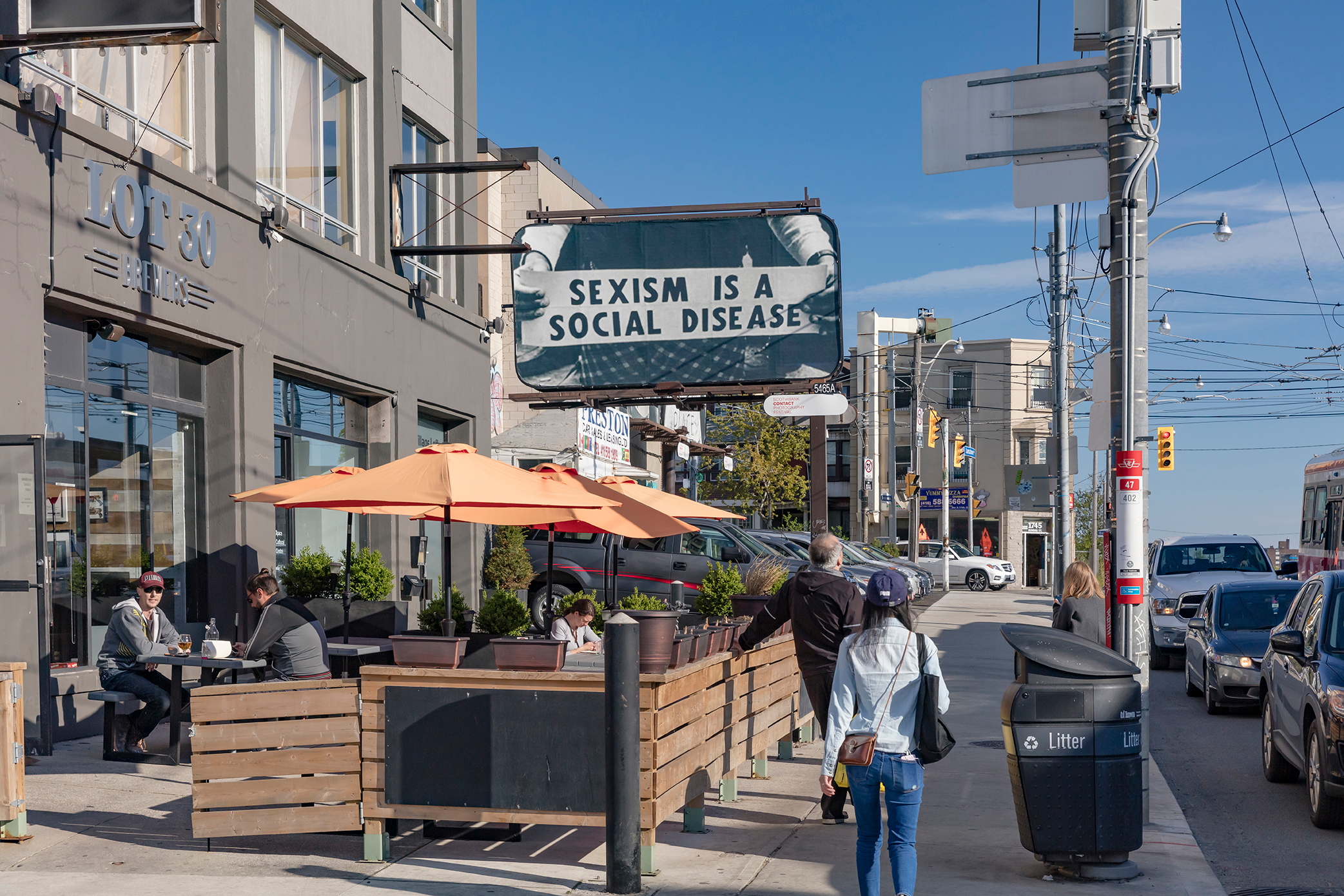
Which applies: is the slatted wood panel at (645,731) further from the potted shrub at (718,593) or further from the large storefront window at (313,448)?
the large storefront window at (313,448)

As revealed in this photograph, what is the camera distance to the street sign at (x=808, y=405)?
1479 centimetres

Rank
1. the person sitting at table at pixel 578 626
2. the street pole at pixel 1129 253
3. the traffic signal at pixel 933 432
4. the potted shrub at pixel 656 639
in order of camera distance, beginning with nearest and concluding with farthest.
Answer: the potted shrub at pixel 656 639
the street pole at pixel 1129 253
the person sitting at table at pixel 578 626
the traffic signal at pixel 933 432

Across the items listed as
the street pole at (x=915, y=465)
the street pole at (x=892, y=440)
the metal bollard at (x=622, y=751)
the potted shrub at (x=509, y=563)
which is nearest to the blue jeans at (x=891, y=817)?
the metal bollard at (x=622, y=751)

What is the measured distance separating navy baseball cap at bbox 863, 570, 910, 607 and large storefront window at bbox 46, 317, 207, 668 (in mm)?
7421

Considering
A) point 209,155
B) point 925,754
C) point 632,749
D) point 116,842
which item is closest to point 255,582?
point 116,842

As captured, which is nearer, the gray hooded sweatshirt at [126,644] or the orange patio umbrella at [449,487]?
the orange patio umbrella at [449,487]

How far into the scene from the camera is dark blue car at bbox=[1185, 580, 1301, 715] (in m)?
13.0

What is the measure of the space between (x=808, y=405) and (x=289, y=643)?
8.20m

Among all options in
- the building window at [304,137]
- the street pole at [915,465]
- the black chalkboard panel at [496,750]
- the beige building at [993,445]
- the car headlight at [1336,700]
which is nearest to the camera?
the black chalkboard panel at [496,750]

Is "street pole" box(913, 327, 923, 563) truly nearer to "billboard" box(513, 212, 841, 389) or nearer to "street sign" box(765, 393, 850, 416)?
"street sign" box(765, 393, 850, 416)

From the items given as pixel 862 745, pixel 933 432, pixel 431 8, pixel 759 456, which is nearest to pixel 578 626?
pixel 862 745

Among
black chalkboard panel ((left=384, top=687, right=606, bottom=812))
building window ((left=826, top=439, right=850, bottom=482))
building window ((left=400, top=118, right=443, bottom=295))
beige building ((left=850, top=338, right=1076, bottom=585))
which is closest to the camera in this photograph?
black chalkboard panel ((left=384, top=687, right=606, bottom=812))

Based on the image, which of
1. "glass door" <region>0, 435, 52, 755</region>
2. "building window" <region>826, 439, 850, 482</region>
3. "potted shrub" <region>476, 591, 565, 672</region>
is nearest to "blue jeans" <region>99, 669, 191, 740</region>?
"glass door" <region>0, 435, 52, 755</region>

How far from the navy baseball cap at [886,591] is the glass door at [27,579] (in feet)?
22.1
